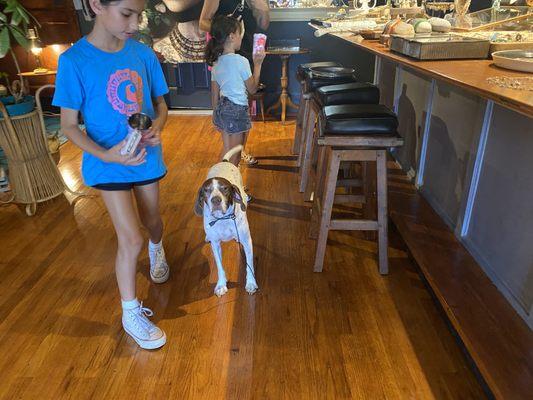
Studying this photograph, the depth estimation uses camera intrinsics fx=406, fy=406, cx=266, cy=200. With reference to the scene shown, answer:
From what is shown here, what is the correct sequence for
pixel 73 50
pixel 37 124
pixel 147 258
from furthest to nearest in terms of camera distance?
pixel 37 124 → pixel 147 258 → pixel 73 50

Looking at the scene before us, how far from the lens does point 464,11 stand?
2188 mm

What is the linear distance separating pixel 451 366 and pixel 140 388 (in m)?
1.22

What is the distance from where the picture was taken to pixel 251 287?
2.04 meters

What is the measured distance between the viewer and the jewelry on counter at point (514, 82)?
1132mm

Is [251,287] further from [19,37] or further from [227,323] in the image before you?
[19,37]

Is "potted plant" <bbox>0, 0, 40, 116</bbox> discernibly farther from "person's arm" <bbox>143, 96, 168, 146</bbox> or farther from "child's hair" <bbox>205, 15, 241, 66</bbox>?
"person's arm" <bbox>143, 96, 168, 146</bbox>

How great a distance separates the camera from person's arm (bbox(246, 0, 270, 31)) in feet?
15.2

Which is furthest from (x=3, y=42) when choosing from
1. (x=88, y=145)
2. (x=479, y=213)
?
(x=479, y=213)

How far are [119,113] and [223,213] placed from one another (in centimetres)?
61

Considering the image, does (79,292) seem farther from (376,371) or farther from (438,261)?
(438,261)

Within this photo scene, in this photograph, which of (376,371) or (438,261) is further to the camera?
(438,261)

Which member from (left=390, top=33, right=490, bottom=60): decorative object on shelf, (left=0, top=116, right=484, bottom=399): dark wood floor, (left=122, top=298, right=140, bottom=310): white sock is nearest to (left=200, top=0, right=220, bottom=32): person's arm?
(left=0, top=116, right=484, bottom=399): dark wood floor

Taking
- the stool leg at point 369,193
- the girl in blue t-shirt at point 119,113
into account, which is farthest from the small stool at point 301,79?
the girl in blue t-shirt at point 119,113

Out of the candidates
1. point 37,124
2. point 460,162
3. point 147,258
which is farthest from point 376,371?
point 37,124
